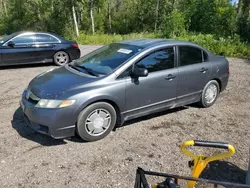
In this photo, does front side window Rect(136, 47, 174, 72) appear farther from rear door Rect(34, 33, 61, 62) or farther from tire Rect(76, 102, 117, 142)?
rear door Rect(34, 33, 61, 62)

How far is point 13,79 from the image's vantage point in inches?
284

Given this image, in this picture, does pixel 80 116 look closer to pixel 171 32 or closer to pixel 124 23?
pixel 171 32

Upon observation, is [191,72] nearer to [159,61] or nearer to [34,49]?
[159,61]

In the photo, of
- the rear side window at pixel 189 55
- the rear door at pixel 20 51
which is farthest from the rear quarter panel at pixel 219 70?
the rear door at pixel 20 51

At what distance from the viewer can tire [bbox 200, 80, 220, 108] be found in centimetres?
510

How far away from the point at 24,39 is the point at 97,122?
609 centimetres

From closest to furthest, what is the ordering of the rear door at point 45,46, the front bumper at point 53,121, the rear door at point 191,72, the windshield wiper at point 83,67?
the front bumper at point 53,121
the windshield wiper at point 83,67
the rear door at point 191,72
the rear door at point 45,46

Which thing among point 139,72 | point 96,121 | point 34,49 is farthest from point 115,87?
point 34,49

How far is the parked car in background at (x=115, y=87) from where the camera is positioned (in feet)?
11.5

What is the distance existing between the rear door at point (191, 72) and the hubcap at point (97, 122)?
1602 mm

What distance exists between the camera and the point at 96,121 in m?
3.74

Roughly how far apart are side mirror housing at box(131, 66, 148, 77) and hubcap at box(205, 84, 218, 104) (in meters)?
1.97

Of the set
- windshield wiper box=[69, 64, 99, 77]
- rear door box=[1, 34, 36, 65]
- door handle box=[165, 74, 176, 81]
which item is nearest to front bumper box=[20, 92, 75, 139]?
windshield wiper box=[69, 64, 99, 77]

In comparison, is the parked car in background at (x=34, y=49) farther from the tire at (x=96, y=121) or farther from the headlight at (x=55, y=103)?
the tire at (x=96, y=121)
